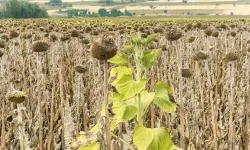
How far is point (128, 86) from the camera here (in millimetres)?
2068

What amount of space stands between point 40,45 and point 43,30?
6594 millimetres

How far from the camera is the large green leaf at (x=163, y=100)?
7.14 ft

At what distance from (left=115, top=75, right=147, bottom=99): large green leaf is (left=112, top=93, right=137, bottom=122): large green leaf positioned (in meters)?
0.05

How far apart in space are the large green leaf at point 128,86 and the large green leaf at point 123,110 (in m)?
Answer: 0.05

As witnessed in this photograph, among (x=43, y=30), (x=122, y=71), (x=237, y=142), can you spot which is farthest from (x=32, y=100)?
(x=43, y=30)

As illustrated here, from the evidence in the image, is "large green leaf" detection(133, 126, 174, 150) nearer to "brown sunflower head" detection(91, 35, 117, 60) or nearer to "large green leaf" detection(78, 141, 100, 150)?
"large green leaf" detection(78, 141, 100, 150)

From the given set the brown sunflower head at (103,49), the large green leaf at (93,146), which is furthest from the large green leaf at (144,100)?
the brown sunflower head at (103,49)

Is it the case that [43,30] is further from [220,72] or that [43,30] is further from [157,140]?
[157,140]

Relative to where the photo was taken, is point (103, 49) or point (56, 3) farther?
point (56, 3)

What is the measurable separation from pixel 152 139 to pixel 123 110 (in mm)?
192

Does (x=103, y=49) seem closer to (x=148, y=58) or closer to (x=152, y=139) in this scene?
(x=148, y=58)

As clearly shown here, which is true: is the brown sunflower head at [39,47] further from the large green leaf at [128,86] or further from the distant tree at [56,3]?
the distant tree at [56,3]

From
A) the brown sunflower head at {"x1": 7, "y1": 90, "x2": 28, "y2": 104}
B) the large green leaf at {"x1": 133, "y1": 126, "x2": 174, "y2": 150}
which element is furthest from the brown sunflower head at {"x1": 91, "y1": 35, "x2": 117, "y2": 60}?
the brown sunflower head at {"x1": 7, "y1": 90, "x2": 28, "y2": 104}

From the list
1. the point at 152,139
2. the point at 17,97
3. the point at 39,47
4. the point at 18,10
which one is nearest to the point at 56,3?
the point at 18,10
